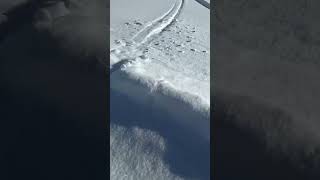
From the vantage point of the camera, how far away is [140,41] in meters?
3.00

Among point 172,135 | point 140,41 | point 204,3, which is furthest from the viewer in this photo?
point 204,3

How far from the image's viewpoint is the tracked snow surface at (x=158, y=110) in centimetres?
221

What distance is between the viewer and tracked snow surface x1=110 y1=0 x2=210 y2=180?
2.21 meters

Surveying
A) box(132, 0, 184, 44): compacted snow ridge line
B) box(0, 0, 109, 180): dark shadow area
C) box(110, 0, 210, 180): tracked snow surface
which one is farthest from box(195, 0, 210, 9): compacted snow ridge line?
box(0, 0, 109, 180): dark shadow area

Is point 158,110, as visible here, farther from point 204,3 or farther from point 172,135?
point 204,3

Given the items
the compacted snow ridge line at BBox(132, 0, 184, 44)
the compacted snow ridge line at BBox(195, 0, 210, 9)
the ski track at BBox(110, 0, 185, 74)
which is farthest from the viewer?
the compacted snow ridge line at BBox(195, 0, 210, 9)

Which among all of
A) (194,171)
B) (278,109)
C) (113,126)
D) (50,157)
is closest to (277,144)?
(278,109)

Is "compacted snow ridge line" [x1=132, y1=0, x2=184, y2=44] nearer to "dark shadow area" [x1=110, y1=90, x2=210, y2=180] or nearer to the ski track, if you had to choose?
the ski track

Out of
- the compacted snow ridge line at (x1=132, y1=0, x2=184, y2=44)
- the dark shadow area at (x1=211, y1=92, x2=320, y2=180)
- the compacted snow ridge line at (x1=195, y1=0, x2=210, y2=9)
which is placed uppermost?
the dark shadow area at (x1=211, y1=92, x2=320, y2=180)

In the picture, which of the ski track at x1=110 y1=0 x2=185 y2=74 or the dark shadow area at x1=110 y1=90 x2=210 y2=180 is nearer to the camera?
the dark shadow area at x1=110 y1=90 x2=210 y2=180

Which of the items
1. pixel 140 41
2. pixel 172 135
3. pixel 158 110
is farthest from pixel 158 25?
pixel 172 135

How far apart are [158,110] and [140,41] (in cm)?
73

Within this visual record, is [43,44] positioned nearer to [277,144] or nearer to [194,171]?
[194,171]

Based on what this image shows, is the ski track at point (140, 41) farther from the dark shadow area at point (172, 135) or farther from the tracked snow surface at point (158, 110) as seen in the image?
the dark shadow area at point (172, 135)
